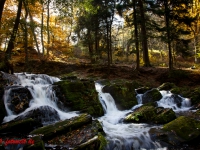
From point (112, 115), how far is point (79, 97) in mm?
2139

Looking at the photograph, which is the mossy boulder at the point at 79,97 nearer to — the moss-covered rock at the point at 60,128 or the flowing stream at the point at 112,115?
the flowing stream at the point at 112,115

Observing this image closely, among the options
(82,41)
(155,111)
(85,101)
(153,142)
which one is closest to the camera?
(153,142)

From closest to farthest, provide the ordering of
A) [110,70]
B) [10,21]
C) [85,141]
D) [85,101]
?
[85,141], [85,101], [10,21], [110,70]

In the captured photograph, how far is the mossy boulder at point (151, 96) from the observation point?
42.2 ft

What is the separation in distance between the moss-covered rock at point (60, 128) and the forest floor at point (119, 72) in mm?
9860

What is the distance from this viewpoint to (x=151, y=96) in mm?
13016

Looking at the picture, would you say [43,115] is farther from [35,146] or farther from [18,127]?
[35,146]

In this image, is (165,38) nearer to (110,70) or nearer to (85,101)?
(110,70)

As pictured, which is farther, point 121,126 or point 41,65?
point 41,65

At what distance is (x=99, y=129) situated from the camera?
6.91 metres

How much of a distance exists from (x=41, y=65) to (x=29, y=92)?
33.8ft

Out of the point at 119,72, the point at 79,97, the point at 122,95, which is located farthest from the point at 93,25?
the point at 79,97

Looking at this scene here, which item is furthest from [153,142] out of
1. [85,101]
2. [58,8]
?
[58,8]

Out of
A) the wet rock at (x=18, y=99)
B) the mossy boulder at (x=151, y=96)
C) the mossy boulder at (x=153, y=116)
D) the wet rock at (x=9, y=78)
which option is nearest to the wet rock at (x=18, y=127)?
the wet rock at (x=18, y=99)
